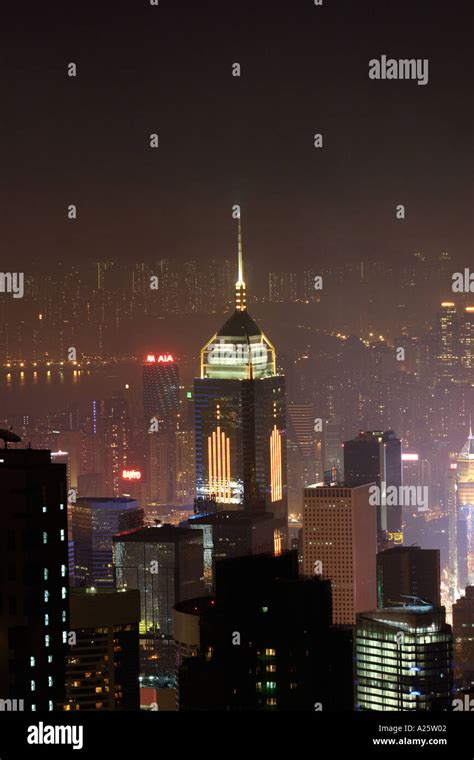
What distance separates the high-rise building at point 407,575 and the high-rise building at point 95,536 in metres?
2.38

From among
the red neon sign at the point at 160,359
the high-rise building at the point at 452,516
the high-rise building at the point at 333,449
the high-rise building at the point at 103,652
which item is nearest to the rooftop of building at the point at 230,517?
the high-rise building at the point at 333,449

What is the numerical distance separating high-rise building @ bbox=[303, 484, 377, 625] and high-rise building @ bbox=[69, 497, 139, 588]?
1.71 m

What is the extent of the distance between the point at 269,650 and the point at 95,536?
23.5ft

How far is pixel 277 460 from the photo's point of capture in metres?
16.8

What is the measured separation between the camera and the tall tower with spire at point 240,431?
52.6 feet

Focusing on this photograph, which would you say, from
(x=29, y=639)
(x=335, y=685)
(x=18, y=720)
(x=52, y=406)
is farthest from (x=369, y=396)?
(x=18, y=720)

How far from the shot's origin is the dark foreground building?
6.89 meters

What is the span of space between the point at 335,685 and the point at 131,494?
8464 millimetres

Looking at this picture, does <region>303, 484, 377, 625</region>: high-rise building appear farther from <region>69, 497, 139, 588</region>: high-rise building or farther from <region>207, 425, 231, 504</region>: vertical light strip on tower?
<region>69, 497, 139, 588</region>: high-rise building

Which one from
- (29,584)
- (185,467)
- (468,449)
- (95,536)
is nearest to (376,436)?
(468,449)

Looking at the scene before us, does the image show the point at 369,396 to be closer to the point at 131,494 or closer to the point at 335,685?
the point at 131,494

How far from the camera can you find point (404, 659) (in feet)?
32.5

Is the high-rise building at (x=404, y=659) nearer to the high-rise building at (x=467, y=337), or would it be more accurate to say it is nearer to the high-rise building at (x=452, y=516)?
the high-rise building at (x=467, y=337)

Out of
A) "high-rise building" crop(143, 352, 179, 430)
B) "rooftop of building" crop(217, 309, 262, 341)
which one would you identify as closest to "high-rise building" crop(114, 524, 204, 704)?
"high-rise building" crop(143, 352, 179, 430)
